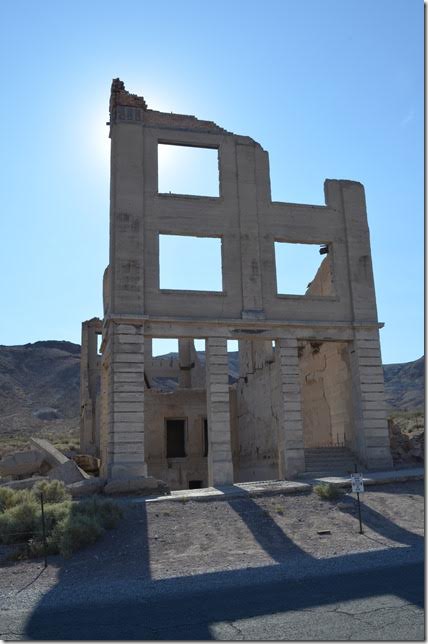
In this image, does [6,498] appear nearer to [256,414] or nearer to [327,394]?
[256,414]

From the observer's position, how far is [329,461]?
1928 cm

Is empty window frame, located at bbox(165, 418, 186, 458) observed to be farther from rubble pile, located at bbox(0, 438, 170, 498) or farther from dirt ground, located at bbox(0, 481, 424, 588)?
dirt ground, located at bbox(0, 481, 424, 588)

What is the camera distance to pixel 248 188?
20.3 meters

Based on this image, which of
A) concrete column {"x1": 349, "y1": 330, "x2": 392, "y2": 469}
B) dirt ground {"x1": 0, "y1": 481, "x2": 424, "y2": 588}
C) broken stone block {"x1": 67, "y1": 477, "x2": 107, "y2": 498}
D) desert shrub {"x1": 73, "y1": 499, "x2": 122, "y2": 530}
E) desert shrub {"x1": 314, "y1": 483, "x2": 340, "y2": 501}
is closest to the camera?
dirt ground {"x1": 0, "y1": 481, "x2": 424, "y2": 588}

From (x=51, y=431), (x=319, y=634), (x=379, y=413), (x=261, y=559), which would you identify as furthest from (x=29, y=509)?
(x=51, y=431)

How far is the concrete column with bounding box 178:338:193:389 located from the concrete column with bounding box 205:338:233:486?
12.6 m

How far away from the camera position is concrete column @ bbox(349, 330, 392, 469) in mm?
19125

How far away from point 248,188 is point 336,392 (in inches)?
321

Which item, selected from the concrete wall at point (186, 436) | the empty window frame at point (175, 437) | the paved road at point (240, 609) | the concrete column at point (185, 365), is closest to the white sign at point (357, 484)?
the paved road at point (240, 609)

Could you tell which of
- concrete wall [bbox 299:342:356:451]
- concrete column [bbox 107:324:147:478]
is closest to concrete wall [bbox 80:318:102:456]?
concrete wall [bbox 299:342:356:451]

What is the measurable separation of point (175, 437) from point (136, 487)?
11.2m

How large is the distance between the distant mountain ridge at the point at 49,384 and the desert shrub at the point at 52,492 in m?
38.8

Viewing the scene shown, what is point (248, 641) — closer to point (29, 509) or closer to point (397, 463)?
point (29, 509)

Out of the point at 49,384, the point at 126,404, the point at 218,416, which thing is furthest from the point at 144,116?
the point at 49,384
